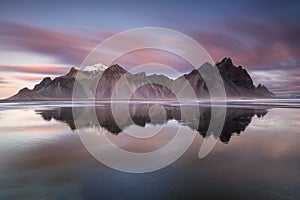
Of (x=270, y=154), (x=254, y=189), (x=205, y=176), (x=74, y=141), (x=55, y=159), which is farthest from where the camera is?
(x=74, y=141)

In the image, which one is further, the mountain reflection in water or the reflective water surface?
the mountain reflection in water

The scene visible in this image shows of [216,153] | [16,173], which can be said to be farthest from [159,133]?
[16,173]

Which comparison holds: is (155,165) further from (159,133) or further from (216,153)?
(159,133)

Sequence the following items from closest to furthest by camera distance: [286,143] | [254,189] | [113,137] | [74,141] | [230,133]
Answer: [254,189], [286,143], [74,141], [113,137], [230,133]

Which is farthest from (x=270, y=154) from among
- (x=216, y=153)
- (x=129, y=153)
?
(x=129, y=153)

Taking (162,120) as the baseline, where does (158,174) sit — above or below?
below

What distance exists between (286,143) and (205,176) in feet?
28.6

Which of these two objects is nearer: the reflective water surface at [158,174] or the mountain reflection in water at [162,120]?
the reflective water surface at [158,174]

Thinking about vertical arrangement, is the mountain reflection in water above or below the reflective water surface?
above

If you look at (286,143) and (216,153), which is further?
(286,143)

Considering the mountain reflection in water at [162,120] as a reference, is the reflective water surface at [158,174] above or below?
below

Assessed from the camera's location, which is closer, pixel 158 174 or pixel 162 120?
pixel 158 174

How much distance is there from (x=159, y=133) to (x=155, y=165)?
27.3ft

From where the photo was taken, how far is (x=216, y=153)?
1262 centimetres
